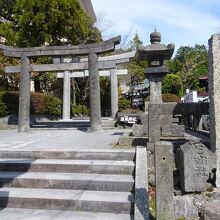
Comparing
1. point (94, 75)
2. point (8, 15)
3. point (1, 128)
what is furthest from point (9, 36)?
point (94, 75)

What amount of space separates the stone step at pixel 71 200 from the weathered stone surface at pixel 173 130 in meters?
3.30

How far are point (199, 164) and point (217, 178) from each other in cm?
43

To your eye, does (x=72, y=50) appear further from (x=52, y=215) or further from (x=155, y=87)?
(x=52, y=215)

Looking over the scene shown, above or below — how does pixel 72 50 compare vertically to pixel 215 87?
above

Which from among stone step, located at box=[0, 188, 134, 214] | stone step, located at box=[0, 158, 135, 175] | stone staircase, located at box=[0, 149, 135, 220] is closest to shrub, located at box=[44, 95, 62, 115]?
stone staircase, located at box=[0, 149, 135, 220]

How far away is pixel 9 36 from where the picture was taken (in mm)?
22781

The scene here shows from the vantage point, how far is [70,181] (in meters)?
6.01

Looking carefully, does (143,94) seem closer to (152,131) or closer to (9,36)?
(9,36)

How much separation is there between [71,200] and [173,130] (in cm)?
409

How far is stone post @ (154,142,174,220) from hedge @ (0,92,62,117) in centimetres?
1373

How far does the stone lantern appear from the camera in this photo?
9.56 meters

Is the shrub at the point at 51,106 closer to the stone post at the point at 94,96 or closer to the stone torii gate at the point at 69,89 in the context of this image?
the stone torii gate at the point at 69,89

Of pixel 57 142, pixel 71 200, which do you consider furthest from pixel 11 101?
pixel 71 200

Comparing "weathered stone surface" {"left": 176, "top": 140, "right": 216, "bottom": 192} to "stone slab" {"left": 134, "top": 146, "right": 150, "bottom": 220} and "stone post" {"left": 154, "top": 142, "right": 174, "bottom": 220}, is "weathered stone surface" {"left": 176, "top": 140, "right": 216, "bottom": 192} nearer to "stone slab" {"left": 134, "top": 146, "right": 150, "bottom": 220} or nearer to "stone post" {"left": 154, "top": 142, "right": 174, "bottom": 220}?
"stone slab" {"left": 134, "top": 146, "right": 150, "bottom": 220}
